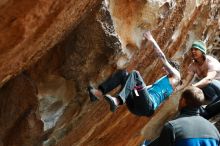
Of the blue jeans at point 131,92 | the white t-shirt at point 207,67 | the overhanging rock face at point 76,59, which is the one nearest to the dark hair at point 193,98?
the blue jeans at point 131,92

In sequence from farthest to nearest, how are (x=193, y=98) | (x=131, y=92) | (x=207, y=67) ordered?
(x=207, y=67) < (x=131, y=92) < (x=193, y=98)

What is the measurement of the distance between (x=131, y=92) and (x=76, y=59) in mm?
1412

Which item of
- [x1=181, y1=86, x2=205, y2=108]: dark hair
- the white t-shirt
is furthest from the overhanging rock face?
[x1=181, y1=86, x2=205, y2=108]: dark hair

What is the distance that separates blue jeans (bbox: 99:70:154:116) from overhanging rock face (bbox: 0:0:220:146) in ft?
3.03

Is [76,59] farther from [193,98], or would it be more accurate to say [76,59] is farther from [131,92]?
[193,98]

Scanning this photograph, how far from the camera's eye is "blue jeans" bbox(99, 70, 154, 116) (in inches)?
267

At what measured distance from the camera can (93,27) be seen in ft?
25.0

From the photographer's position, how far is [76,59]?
26.1 feet

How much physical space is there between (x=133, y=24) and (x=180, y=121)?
3.36 meters

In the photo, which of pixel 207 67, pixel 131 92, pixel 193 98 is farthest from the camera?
pixel 207 67

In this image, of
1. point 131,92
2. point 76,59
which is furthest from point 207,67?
Answer: point 76,59

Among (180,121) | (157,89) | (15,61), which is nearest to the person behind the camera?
(180,121)

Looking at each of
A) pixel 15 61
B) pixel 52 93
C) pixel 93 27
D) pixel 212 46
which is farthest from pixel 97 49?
pixel 212 46

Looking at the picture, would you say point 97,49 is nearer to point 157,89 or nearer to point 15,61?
point 157,89
